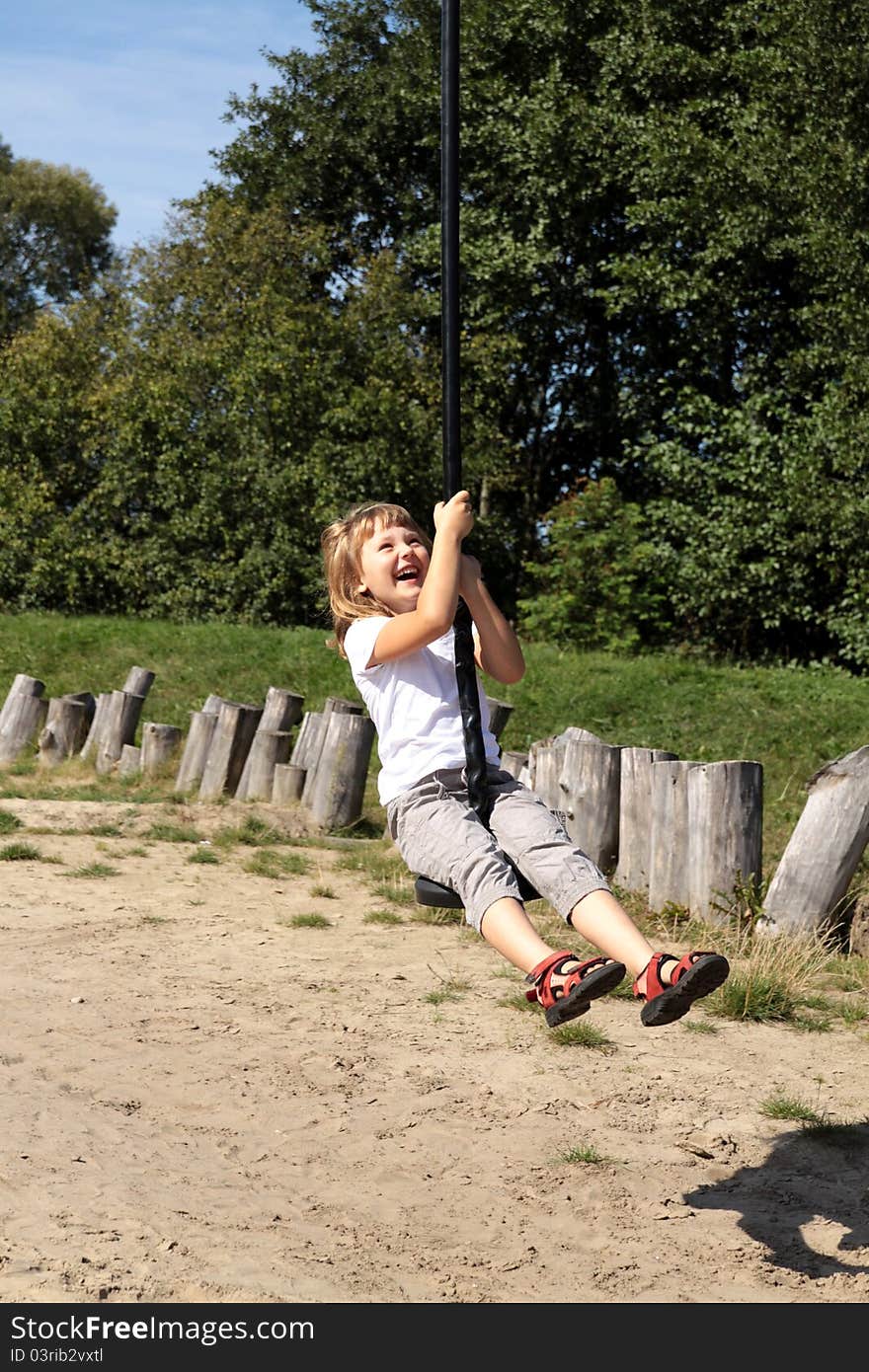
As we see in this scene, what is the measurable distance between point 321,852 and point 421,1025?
146 inches

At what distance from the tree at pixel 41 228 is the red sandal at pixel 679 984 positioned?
3810 cm

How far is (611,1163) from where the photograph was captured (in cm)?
457

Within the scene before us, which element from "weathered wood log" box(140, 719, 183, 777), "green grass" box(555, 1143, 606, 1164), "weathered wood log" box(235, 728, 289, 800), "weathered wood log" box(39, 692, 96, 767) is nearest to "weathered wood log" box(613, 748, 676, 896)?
"green grass" box(555, 1143, 606, 1164)

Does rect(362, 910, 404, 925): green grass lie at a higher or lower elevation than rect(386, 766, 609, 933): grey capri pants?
lower

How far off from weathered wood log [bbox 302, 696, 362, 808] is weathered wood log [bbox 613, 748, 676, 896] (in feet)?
10.6

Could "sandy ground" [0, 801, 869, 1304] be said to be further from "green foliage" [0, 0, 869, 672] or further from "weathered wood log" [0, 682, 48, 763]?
"green foliage" [0, 0, 869, 672]

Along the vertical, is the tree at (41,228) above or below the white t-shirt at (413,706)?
above

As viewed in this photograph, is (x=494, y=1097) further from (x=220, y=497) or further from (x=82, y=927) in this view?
(x=220, y=497)

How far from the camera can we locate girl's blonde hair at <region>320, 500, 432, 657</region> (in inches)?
177

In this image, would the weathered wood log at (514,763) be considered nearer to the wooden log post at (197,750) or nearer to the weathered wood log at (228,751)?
the weathered wood log at (228,751)

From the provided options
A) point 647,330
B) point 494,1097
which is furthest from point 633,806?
point 647,330

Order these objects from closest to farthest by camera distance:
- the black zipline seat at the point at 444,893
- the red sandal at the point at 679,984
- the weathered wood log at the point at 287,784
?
the red sandal at the point at 679,984, the black zipline seat at the point at 444,893, the weathered wood log at the point at 287,784

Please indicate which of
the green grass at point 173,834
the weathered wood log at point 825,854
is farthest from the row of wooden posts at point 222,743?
the weathered wood log at point 825,854

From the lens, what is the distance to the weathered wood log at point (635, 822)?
298 inches
